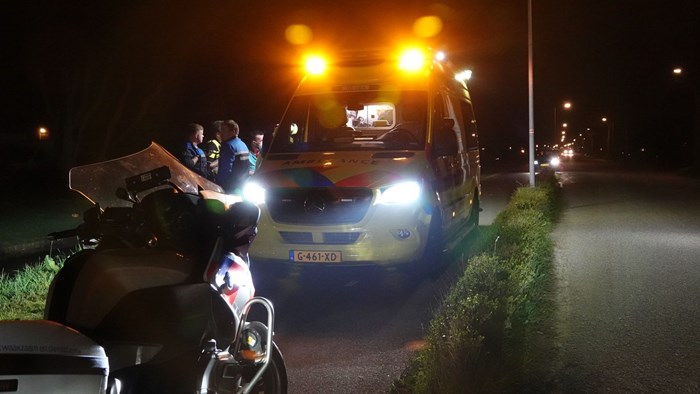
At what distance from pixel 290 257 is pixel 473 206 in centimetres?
482

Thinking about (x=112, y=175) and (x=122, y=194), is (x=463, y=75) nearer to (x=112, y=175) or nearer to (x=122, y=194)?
(x=112, y=175)

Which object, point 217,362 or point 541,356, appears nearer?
point 217,362

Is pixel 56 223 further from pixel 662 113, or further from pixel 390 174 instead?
pixel 662 113

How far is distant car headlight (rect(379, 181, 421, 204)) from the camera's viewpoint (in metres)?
7.39

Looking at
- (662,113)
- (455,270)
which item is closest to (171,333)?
(455,270)

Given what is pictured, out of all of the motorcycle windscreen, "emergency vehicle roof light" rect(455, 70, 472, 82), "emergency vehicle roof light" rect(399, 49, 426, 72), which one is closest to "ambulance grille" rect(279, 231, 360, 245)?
"emergency vehicle roof light" rect(399, 49, 426, 72)

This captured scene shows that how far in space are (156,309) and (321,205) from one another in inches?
176

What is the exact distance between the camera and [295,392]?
15.4ft

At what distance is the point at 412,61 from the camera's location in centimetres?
869

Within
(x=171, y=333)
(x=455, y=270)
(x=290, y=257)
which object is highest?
(x=171, y=333)

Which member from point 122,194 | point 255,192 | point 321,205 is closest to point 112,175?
point 122,194

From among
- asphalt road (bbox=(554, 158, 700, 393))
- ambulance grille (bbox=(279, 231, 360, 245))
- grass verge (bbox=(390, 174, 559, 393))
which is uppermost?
ambulance grille (bbox=(279, 231, 360, 245))

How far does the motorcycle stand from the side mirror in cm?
502

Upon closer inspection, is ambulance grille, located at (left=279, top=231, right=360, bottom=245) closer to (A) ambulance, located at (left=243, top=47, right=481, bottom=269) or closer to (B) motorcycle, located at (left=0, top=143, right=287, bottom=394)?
(A) ambulance, located at (left=243, top=47, right=481, bottom=269)
